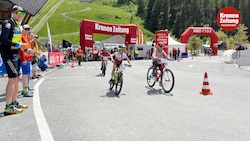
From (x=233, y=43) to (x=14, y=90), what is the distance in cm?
10586

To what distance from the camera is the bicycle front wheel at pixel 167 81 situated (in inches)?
365

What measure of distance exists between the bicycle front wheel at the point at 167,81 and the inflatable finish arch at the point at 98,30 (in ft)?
89.3

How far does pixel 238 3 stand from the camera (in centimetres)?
13100

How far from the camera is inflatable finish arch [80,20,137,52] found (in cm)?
3575

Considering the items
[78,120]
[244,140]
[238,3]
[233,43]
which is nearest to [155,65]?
[78,120]

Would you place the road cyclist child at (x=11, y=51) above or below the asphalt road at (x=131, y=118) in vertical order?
above

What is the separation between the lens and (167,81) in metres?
9.46

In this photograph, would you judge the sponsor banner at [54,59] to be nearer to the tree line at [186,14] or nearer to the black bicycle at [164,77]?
the black bicycle at [164,77]

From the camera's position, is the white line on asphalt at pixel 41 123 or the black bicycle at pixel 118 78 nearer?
the white line on asphalt at pixel 41 123

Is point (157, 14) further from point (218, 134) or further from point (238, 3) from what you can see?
point (218, 134)

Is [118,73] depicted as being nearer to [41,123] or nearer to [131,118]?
[131,118]

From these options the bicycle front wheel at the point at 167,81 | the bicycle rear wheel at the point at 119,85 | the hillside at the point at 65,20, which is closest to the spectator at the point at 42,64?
the bicycle rear wheel at the point at 119,85

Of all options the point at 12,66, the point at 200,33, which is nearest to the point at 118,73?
the point at 12,66

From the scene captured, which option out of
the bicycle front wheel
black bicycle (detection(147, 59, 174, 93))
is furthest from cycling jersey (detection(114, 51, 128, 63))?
the bicycle front wheel
